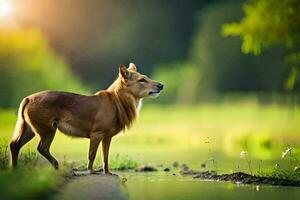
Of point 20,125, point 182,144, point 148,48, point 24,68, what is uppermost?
point 148,48

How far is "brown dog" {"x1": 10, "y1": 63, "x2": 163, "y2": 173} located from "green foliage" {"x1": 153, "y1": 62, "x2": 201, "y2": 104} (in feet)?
83.4

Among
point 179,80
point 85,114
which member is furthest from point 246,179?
point 179,80

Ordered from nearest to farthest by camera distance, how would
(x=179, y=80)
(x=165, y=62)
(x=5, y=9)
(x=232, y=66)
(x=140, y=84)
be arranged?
(x=140, y=84), (x=5, y=9), (x=232, y=66), (x=179, y=80), (x=165, y=62)

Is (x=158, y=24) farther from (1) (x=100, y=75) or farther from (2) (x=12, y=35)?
(2) (x=12, y=35)

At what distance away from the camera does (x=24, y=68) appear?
83.3ft

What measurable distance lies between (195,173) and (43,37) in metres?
22.8

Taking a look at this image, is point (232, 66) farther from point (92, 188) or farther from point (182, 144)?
point (92, 188)

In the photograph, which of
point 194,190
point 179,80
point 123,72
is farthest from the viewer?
point 179,80

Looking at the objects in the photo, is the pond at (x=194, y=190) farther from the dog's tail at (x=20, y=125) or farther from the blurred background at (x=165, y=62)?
the blurred background at (x=165, y=62)

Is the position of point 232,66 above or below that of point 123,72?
above

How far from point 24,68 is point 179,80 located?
14.2 m

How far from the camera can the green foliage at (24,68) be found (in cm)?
2361

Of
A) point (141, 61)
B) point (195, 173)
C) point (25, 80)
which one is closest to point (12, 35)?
point (25, 80)

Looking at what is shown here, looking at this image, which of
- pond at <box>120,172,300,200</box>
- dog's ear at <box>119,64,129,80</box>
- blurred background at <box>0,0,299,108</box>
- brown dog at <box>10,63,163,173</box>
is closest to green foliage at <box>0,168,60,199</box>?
pond at <box>120,172,300,200</box>
